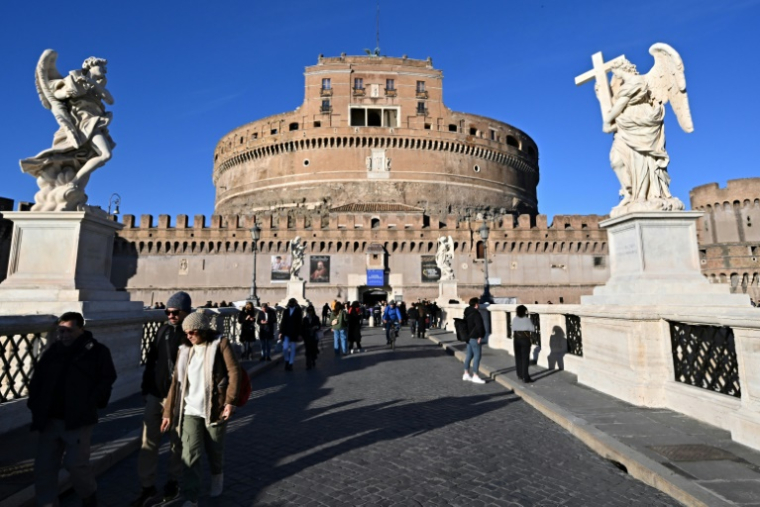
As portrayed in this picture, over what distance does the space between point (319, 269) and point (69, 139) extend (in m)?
30.2

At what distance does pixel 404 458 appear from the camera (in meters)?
3.62

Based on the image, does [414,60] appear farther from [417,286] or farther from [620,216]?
[620,216]

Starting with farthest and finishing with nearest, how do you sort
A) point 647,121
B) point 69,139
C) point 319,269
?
point 319,269 < point 647,121 < point 69,139

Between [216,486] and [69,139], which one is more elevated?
[69,139]

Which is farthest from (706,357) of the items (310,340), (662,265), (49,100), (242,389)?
(49,100)

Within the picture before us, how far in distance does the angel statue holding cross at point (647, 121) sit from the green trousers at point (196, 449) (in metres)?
5.11

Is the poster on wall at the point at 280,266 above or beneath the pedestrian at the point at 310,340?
above

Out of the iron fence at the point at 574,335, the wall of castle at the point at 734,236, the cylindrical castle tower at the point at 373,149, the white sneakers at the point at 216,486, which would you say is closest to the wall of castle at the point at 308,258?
the cylindrical castle tower at the point at 373,149

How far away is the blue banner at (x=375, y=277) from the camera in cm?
3512

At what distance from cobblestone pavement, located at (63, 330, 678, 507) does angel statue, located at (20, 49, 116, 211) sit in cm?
317

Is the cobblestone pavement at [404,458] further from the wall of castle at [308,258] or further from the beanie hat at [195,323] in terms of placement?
the wall of castle at [308,258]

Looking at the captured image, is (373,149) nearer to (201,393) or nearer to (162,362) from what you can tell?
(162,362)

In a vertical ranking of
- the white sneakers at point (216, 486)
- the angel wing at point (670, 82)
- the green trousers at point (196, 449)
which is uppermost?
the angel wing at point (670, 82)

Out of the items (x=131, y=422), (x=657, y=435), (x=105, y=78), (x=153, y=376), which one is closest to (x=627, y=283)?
(x=657, y=435)
